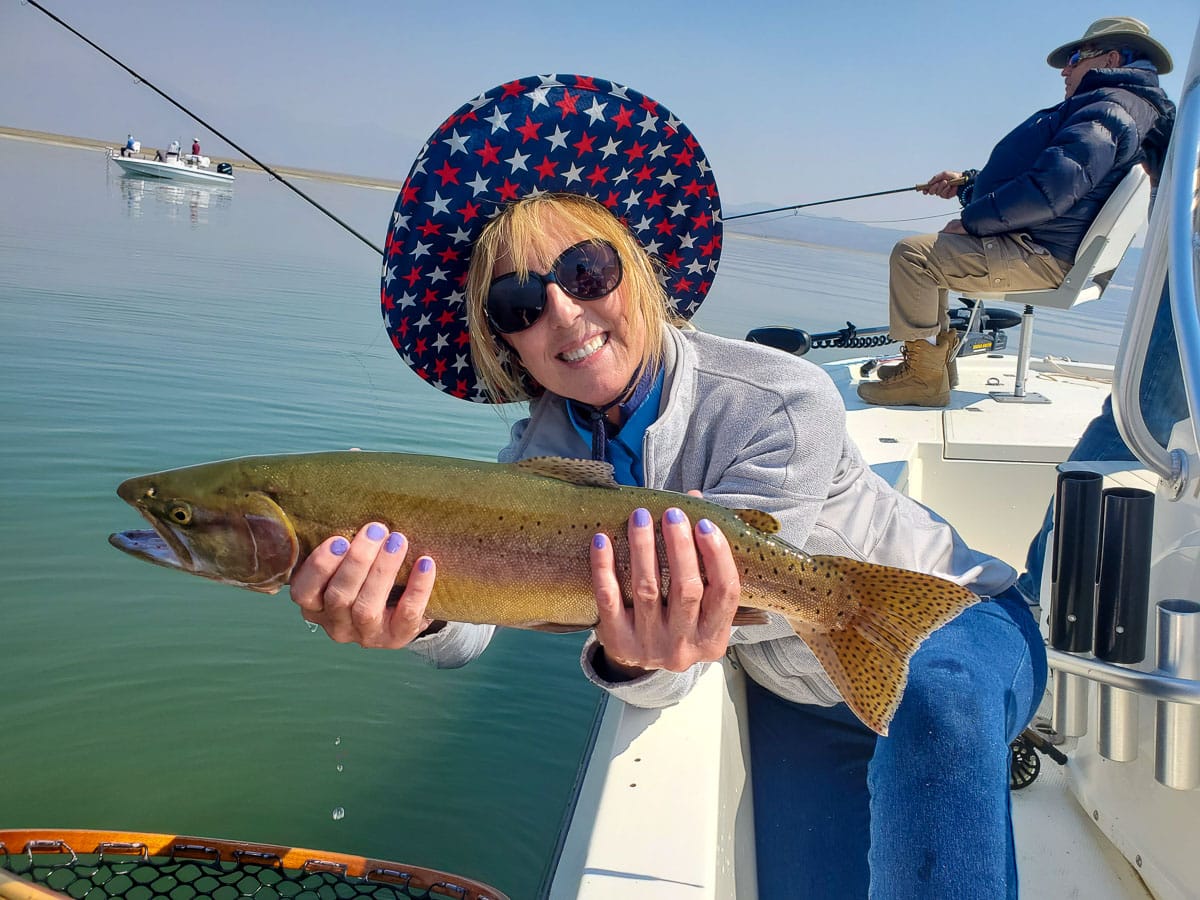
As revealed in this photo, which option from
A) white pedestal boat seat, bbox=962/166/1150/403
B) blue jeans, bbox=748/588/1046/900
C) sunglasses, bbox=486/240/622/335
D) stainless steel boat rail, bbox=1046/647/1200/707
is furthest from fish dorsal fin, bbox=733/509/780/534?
white pedestal boat seat, bbox=962/166/1150/403

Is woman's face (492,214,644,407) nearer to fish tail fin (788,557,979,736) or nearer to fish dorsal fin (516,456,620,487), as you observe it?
fish dorsal fin (516,456,620,487)

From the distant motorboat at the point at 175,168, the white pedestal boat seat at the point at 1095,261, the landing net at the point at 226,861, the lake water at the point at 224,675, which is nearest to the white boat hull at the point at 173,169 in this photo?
the distant motorboat at the point at 175,168

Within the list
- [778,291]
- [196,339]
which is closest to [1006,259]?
[196,339]

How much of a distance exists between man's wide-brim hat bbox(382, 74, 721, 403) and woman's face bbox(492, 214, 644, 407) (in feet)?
0.96

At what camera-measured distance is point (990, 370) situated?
873cm

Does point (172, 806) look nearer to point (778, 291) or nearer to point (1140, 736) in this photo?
point (1140, 736)

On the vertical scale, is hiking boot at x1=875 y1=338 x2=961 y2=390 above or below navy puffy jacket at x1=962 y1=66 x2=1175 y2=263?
below

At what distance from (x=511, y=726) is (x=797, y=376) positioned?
3303 millimetres

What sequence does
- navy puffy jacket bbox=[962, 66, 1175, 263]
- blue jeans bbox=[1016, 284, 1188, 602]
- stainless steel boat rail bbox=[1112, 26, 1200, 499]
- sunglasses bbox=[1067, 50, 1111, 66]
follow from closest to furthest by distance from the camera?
stainless steel boat rail bbox=[1112, 26, 1200, 499] → blue jeans bbox=[1016, 284, 1188, 602] → navy puffy jacket bbox=[962, 66, 1175, 263] → sunglasses bbox=[1067, 50, 1111, 66]

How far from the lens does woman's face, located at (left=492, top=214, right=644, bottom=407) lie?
283 cm

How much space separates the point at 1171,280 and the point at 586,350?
5.76 ft

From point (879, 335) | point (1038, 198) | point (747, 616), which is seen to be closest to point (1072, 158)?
point (1038, 198)

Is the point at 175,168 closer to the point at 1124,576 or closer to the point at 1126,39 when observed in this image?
the point at 1126,39

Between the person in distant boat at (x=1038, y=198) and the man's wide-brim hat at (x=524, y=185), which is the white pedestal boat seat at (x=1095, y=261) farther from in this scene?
the man's wide-brim hat at (x=524, y=185)
